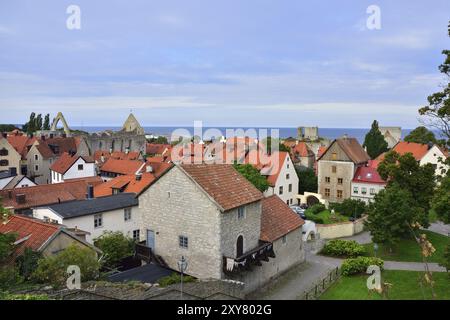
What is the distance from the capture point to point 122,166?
59312 millimetres

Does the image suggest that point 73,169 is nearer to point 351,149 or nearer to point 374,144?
point 351,149

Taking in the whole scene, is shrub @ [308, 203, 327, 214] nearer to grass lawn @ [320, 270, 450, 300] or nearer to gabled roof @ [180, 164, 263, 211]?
grass lawn @ [320, 270, 450, 300]

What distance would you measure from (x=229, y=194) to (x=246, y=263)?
468cm

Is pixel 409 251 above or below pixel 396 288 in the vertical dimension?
above

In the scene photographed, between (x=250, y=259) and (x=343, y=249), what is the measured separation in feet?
45.1

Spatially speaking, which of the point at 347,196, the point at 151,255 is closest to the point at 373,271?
the point at 151,255

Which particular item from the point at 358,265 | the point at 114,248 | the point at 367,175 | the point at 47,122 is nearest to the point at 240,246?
the point at 114,248

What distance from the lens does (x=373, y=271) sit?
28.5 meters

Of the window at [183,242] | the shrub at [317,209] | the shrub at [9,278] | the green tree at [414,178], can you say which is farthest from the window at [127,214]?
the shrub at [317,209]

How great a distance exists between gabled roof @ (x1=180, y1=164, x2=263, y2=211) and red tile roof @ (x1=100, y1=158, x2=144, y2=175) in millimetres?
31621

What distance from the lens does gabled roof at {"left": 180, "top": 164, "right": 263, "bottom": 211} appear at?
79.1ft

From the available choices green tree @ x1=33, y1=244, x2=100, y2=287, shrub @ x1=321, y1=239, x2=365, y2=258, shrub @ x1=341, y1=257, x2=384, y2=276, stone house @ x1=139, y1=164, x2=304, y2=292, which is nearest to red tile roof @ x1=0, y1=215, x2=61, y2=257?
green tree @ x1=33, y1=244, x2=100, y2=287

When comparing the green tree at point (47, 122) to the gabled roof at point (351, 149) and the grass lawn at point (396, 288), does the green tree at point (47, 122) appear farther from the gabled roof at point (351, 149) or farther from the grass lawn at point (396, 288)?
the grass lawn at point (396, 288)
